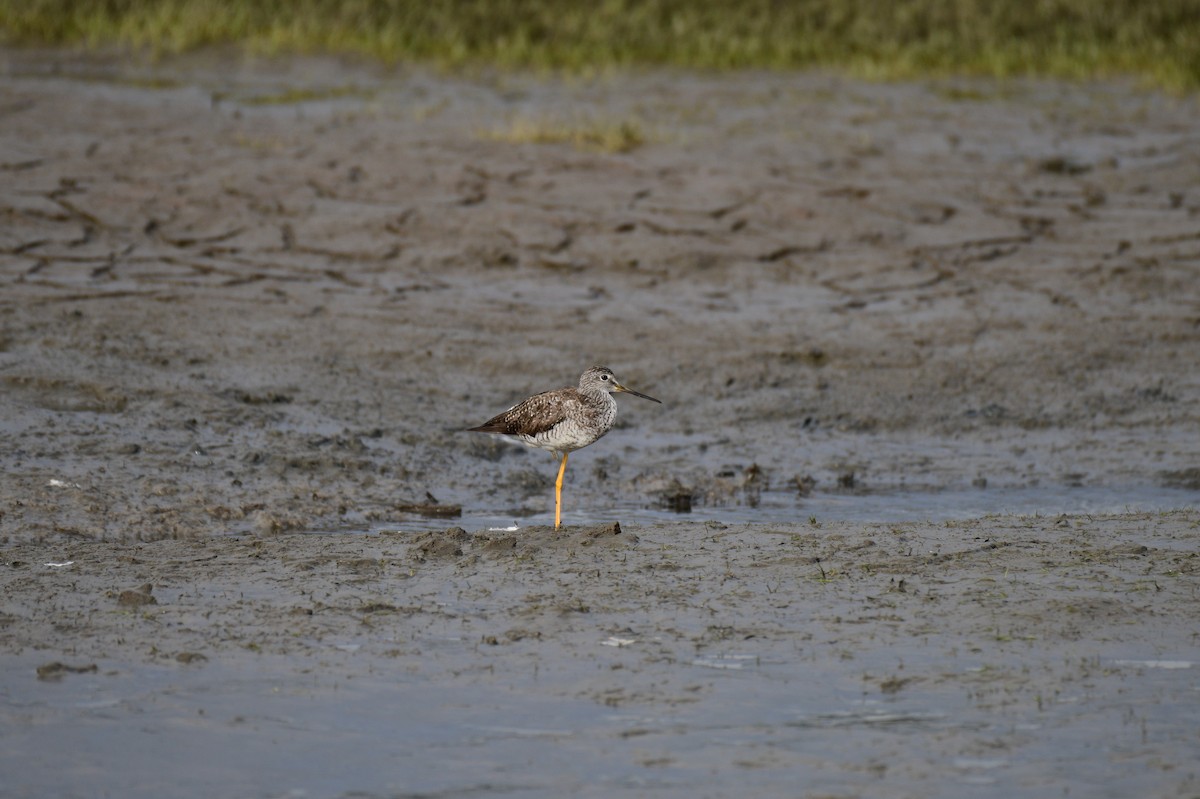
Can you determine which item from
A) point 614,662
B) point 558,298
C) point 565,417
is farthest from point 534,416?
point 558,298

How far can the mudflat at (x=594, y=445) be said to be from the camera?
437cm

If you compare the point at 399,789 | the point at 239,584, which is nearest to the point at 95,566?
the point at 239,584

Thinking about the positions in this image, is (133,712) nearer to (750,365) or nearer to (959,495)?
(959,495)

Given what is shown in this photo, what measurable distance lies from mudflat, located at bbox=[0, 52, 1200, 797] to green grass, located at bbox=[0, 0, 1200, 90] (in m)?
0.95

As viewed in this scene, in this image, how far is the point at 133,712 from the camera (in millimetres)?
4418

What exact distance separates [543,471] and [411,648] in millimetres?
2708

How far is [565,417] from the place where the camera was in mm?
6496

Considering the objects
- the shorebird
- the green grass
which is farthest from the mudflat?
the green grass

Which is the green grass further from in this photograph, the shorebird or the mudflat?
the shorebird

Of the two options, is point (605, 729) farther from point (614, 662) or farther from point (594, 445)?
point (594, 445)

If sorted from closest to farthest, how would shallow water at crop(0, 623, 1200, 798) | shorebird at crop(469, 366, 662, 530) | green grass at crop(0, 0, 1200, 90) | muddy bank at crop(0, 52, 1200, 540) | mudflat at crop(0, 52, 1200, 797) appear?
shallow water at crop(0, 623, 1200, 798) → mudflat at crop(0, 52, 1200, 797) → shorebird at crop(469, 366, 662, 530) → muddy bank at crop(0, 52, 1200, 540) → green grass at crop(0, 0, 1200, 90)

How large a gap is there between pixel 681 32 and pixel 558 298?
28.1 feet

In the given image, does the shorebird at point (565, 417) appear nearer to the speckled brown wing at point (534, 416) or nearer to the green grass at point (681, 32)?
the speckled brown wing at point (534, 416)

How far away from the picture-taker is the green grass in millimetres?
16141
